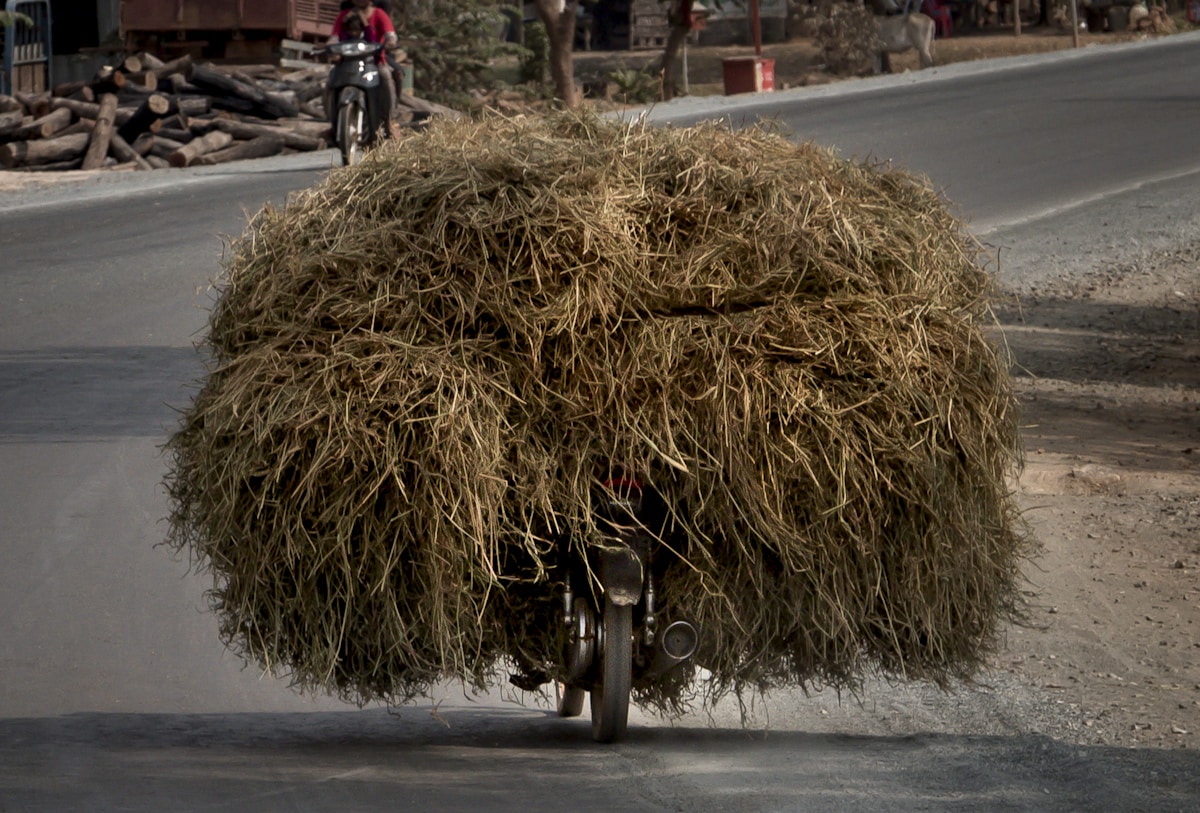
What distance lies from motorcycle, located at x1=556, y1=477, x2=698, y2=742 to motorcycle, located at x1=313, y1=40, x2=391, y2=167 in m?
12.4

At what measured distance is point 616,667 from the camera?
456cm

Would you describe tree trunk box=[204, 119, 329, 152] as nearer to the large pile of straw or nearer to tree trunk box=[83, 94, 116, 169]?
tree trunk box=[83, 94, 116, 169]

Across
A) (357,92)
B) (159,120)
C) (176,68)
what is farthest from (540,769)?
(176,68)

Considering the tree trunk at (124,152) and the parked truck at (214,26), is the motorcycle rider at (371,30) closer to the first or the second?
the tree trunk at (124,152)

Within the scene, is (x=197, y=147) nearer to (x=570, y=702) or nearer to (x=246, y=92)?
(x=246, y=92)

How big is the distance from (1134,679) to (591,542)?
2.35m

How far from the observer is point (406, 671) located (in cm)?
450

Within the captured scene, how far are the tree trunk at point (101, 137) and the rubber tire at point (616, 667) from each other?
16.5 m

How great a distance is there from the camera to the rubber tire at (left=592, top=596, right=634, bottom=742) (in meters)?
4.52

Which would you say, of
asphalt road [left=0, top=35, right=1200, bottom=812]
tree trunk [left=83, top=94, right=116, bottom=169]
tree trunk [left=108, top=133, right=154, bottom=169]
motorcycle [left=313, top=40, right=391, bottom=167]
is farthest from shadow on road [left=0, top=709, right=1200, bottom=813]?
tree trunk [left=83, top=94, right=116, bottom=169]

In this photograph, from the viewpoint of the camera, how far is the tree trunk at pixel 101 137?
19.6 m

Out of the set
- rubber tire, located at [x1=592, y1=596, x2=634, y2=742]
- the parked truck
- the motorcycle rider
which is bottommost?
rubber tire, located at [x1=592, y1=596, x2=634, y2=742]

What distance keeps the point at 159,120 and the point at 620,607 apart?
17397 millimetres

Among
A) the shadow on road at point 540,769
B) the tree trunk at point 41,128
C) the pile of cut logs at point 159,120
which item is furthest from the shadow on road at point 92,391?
the tree trunk at point 41,128
